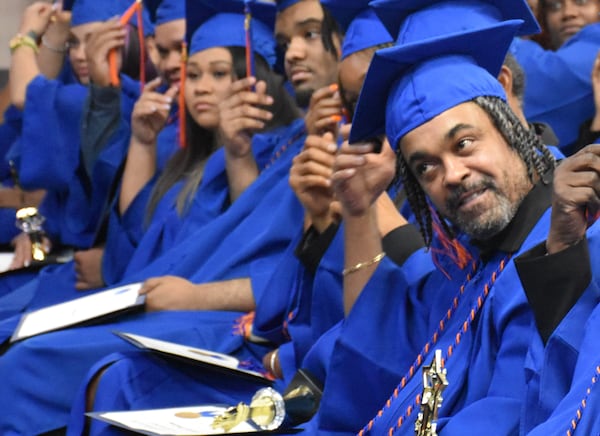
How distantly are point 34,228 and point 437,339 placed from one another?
315cm

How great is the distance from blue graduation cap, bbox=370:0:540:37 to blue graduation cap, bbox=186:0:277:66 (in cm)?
163

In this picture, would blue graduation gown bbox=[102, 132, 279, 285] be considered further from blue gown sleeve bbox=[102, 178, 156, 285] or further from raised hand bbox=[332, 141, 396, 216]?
raised hand bbox=[332, 141, 396, 216]

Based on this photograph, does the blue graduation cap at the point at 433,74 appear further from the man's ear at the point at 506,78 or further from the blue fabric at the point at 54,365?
the blue fabric at the point at 54,365

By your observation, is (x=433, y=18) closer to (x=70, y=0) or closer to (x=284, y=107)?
(x=284, y=107)

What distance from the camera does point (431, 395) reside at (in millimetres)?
2436

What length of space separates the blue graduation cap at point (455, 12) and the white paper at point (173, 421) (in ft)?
3.23

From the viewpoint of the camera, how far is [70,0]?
6328 millimetres

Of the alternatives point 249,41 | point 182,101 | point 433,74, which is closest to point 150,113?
point 182,101

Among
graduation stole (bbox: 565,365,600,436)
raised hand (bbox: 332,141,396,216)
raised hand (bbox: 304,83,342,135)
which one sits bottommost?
graduation stole (bbox: 565,365,600,436)

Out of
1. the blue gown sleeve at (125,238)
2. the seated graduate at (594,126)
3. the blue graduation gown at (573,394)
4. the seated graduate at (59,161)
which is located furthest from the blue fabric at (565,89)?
the seated graduate at (59,161)

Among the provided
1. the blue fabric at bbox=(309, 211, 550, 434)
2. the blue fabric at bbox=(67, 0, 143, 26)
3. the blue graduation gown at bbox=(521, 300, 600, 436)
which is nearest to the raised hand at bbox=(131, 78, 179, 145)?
the blue fabric at bbox=(67, 0, 143, 26)

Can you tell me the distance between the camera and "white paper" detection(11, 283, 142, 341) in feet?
13.9

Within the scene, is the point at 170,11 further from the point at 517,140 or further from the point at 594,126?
the point at 517,140

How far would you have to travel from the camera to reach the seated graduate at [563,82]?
13.9 ft
